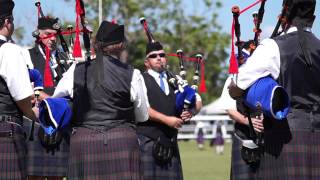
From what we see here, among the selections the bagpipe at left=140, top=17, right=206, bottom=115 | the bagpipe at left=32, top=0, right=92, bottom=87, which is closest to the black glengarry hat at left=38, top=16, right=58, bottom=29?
the bagpipe at left=32, top=0, right=92, bottom=87

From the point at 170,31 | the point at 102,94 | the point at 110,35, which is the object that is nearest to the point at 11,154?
the point at 102,94

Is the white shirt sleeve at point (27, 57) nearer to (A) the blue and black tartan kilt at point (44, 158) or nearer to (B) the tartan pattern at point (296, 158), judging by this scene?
(A) the blue and black tartan kilt at point (44, 158)

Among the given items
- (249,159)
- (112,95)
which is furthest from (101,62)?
(249,159)

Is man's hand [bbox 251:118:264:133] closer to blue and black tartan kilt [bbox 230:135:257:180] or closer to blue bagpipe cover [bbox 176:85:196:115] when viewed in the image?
blue and black tartan kilt [bbox 230:135:257:180]

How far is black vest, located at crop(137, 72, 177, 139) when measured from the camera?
7.41 meters

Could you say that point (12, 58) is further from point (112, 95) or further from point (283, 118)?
point (283, 118)

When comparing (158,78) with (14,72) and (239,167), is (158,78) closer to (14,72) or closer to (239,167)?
(239,167)

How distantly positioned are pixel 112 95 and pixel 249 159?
5.92ft

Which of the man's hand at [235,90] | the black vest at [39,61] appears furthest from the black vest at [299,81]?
the black vest at [39,61]

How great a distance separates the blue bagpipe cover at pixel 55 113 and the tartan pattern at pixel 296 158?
150 centimetres

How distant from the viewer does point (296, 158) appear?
16.6ft

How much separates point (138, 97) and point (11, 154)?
3.32ft

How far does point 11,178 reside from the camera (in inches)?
234

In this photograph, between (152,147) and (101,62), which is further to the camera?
(152,147)
